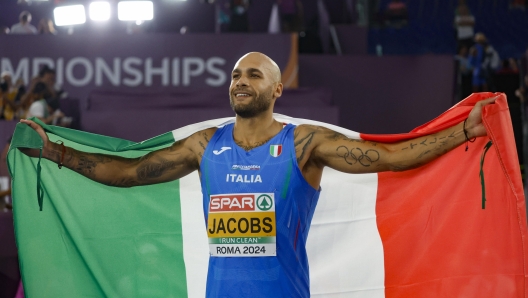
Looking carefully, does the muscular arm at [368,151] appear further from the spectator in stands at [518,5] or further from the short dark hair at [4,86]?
the spectator in stands at [518,5]

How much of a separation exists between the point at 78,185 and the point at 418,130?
2.04m

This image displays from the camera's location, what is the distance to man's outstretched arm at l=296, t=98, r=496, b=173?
3992 mm

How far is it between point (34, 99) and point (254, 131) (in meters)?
6.09

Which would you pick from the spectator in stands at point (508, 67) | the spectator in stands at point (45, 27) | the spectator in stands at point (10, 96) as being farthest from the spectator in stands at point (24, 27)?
the spectator in stands at point (508, 67)

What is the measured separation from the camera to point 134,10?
37.1ft

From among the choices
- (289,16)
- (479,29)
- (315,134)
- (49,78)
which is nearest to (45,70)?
(49,78)

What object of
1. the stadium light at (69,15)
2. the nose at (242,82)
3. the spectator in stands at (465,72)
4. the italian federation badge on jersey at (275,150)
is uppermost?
the stadium light at (69,15)

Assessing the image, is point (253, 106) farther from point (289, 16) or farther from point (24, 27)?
point (289, 16)

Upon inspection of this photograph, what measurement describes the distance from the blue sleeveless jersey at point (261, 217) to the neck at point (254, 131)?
0.16ft

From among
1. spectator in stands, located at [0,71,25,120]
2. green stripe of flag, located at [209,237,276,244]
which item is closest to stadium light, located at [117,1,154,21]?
spectator in stands, located at [0,71,25,120]

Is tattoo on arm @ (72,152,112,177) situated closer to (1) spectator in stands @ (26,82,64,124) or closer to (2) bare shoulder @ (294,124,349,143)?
(2) bare shoulder @ (294,124,349,143)

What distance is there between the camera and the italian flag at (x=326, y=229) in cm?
427

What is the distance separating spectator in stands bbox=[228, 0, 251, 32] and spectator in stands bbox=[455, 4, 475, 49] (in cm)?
381

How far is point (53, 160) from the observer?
14.1ft
